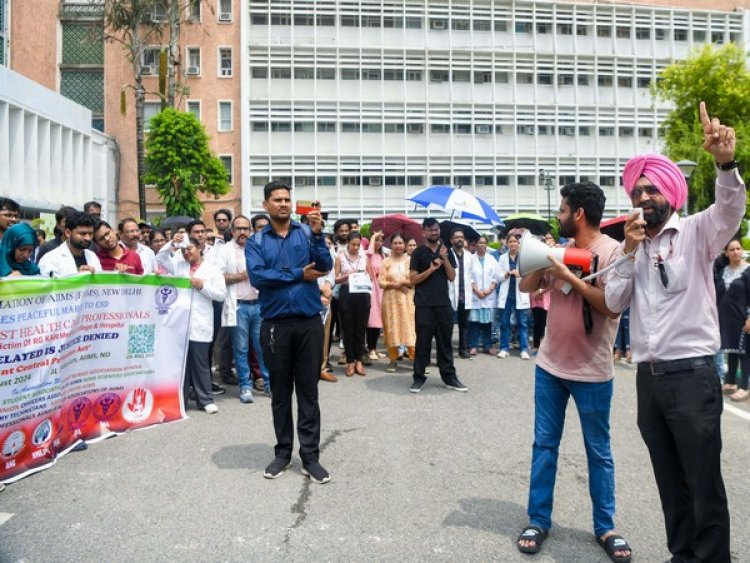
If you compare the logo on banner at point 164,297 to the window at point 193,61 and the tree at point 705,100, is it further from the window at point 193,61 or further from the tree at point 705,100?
the window at point 193,61

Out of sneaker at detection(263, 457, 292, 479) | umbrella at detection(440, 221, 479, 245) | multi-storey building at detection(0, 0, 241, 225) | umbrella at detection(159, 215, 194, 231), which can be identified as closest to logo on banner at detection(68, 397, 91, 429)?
sneaker at detection(263, 457, 292, 479)

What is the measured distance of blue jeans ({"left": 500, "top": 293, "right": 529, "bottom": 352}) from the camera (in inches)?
447

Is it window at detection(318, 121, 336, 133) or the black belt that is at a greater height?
window at detection(318, 121, 336, 133)

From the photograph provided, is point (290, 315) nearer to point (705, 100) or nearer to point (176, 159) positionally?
point (176, 159)

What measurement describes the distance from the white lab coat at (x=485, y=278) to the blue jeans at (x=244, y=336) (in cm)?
460

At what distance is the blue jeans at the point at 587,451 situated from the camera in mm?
3701

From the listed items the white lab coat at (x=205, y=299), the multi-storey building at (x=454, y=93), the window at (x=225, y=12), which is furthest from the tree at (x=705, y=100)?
the white lab coat at (x=205, y=299)

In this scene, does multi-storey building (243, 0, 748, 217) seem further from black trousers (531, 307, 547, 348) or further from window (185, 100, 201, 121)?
black trousers (531, 307, 547, 348)

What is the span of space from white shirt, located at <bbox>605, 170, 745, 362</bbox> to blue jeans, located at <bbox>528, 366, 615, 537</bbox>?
60 cm

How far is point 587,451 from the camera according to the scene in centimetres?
380

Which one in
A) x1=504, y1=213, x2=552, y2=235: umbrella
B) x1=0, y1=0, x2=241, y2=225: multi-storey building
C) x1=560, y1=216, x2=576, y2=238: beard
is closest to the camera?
x1=560, y1=216, x2=576, y2=238: beard

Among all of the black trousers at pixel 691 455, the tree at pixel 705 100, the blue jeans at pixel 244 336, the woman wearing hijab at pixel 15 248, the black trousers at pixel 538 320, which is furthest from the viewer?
the tree at pixel 705 100

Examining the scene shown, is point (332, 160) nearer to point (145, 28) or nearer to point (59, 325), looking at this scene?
point (145, 28)

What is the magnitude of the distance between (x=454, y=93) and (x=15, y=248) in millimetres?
35019
